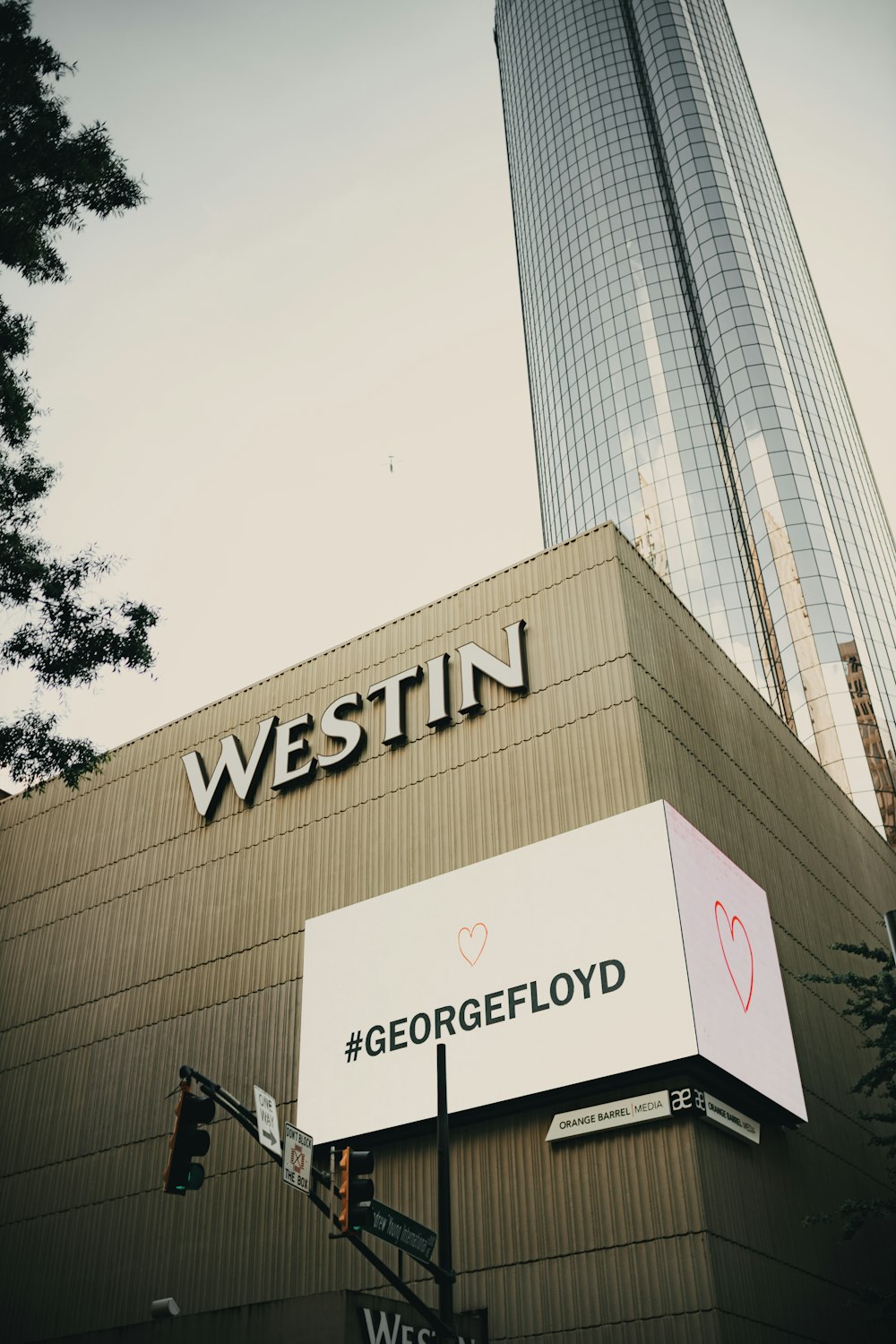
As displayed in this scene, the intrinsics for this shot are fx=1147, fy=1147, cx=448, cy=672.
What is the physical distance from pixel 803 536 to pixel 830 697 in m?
14.8

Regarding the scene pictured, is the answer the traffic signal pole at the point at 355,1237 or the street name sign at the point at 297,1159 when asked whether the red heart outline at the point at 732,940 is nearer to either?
the traffic signal pole at the point at 355,1237

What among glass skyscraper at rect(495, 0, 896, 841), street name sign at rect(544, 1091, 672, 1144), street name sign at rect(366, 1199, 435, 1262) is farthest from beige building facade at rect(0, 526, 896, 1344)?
glass skyscraper at rect(495, 0, 896, 841)

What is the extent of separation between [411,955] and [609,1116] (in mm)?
5500

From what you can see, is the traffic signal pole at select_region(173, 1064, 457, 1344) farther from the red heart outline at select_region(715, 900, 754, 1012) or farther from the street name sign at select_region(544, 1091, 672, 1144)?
the red heart outline at select_region(715, 900, 754, 1012)

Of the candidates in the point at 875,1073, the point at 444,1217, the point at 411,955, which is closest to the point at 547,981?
the point at 411,955

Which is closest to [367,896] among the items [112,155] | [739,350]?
[112,155]

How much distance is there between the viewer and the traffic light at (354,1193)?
1359 centimetres

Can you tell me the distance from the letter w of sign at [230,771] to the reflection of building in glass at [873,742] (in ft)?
184

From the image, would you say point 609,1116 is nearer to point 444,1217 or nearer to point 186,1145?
point 444,1217

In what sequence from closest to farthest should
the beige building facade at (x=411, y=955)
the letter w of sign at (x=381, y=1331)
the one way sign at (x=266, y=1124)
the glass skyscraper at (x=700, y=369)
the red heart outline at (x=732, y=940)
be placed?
the one way sign at (x=266, y=1124), the letter w of sign at (x=381, y=1331), the beige building facade at (x=411, y=955), the red heart outline at (x=732, y=940), the glass skyscraper at (x=700, y=369)

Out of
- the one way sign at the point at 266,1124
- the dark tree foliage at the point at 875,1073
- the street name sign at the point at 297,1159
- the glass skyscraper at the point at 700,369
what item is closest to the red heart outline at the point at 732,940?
the dark tree foliage at the point at 875,1073

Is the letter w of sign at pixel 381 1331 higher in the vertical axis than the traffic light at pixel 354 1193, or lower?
lower

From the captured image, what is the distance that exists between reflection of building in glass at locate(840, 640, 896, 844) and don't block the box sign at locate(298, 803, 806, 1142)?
54.7 metres

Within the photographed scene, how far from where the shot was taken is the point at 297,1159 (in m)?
14.1
